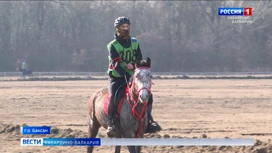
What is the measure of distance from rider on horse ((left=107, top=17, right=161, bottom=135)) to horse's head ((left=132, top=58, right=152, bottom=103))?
21.7 inches

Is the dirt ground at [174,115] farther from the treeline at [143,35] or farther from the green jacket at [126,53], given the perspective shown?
the treeline at [143,35]

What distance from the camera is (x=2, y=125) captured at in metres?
19.5

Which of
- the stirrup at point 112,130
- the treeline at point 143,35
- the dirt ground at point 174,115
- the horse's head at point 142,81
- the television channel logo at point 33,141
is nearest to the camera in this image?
the horse's head at point 142,81

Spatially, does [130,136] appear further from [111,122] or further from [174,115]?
[174,115]

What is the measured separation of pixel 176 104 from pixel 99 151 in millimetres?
12924

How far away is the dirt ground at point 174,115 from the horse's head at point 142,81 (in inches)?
157

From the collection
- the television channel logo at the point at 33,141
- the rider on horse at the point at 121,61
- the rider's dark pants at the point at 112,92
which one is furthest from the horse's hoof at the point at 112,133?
the television channel logo at the point at 33,141

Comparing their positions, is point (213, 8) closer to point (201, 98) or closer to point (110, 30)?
point (110, 30)

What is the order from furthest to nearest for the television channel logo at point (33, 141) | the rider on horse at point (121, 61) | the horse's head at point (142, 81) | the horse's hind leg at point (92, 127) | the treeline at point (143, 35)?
the treeline at point (143, 35) < the horse's hind leg at point (92, 127) < the television channel logo at point (33, 141) < the rider on horse at point (121, 61) < the horse's head at point (142, 81)

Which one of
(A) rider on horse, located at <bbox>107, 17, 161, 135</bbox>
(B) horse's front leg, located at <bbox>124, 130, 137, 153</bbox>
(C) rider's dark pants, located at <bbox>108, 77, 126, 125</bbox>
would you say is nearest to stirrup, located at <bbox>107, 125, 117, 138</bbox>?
(A) rider on horse, located at <bbox>107, 17, 161, 135</bbox>

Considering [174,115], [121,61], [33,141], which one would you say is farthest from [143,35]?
[121,61]

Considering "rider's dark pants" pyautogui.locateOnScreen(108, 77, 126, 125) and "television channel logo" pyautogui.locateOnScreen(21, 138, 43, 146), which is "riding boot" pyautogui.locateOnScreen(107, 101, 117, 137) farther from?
"television channel logo" pyautogui.locateOnScreen(21, 138, 43, 146)

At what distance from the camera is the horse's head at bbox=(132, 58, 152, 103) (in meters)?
10.9

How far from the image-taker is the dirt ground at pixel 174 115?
1566cm
